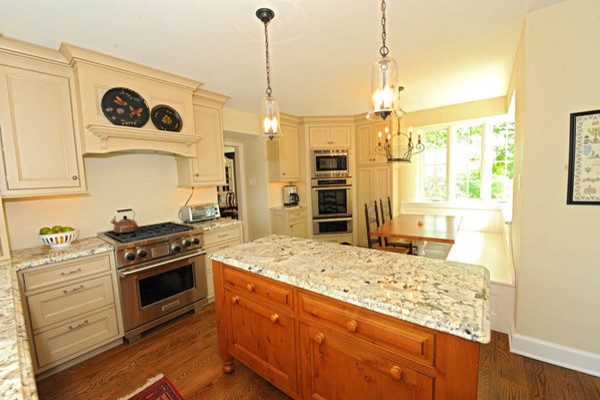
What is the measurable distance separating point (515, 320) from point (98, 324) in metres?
3.43

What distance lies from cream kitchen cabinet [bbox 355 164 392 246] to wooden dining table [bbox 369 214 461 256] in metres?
0.94

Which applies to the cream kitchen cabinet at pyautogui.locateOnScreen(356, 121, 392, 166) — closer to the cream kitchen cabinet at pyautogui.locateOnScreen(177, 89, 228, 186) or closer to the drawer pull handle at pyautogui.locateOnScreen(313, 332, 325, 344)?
the cream kitchen cabinet at pyautogui.locateOnScreen(177, 89, 228, 186)

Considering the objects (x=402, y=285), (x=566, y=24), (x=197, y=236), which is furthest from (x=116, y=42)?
(x=566, y=24)

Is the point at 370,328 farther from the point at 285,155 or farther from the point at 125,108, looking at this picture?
the point at 285,155

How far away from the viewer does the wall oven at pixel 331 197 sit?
4.64 metres

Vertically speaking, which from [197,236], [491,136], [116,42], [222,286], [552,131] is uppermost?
[116,42]

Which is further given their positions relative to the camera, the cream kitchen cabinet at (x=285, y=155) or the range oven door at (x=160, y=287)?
the cream kitchen cabinet at (x=285, y=155)

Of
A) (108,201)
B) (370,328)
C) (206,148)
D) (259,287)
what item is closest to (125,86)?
(206,148)

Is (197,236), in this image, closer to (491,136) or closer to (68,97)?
(68,97)

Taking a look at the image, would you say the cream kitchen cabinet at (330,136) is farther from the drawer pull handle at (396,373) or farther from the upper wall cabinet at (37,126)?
the drawer pull handle at (396,373)

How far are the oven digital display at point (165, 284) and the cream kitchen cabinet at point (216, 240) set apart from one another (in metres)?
0.26

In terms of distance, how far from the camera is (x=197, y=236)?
2.67m

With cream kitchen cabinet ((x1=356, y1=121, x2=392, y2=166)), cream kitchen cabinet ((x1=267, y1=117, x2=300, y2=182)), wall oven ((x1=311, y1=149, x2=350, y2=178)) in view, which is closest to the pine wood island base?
cream kitchen cabinet ((x1=267, y1=117, x2=300, y2=182))

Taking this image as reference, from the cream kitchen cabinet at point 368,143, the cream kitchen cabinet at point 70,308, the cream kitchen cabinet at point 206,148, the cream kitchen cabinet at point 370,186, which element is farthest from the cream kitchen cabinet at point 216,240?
the cream kitchen cabinet at point 368,143
